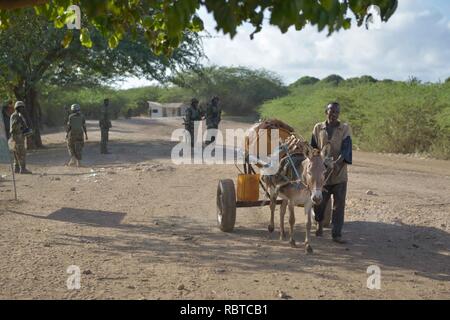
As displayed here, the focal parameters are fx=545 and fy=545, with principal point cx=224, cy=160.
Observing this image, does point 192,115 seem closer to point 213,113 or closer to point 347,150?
point 213,113

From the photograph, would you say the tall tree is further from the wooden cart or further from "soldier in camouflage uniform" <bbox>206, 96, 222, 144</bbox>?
the wooden cart

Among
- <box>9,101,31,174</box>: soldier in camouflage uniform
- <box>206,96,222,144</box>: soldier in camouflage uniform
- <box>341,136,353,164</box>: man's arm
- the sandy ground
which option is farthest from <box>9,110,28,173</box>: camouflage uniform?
<box>341,136,353,164</box>: man's arm

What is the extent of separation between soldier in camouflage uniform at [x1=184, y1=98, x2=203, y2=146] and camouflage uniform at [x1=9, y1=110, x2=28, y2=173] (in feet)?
23.2

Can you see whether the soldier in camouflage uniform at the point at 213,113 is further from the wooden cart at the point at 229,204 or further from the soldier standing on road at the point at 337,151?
the soldier standing on road at the point at 337,151

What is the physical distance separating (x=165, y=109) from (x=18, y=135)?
48.9m

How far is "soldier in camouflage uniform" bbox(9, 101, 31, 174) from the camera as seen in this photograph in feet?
45.9

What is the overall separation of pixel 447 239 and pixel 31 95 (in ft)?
60.3

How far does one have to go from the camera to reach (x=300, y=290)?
555 centimetres

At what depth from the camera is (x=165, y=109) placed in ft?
206

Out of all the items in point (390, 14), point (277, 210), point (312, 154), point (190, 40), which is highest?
point (190, 40)

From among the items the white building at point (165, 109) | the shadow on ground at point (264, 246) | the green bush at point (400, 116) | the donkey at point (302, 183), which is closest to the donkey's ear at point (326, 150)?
the donkey at point (302, 183)

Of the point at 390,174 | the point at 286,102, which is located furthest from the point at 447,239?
the point at 286,102

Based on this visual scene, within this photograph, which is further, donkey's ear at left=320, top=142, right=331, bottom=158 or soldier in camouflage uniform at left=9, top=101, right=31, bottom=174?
soldier in camouflage uniform at left=9, top=101, right=31, bottom=174
